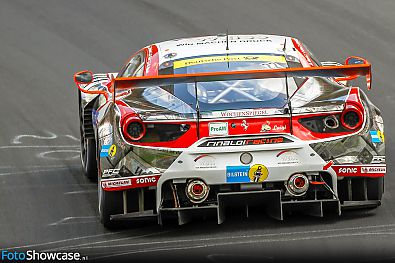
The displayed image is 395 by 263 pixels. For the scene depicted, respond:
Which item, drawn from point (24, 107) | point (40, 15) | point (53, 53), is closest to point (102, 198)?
point (24, 107)

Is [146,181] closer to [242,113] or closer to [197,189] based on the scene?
[197,189]

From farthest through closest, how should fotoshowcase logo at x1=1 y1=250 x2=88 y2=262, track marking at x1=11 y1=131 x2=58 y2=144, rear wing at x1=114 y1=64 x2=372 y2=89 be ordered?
track marking at x1=11 y1=131 x2=58 y2=144, rear wing at x1=114 y1=64 x2=372 y2=89, fotoshowcase logo at x1=1 y1=250 x2=88 y2=262

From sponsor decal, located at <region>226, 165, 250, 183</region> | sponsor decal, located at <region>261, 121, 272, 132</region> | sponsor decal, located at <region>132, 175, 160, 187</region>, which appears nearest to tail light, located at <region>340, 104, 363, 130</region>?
sponsor decal, located at <region>261, 121, 272, 132</region>

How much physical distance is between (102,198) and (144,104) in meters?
0.78

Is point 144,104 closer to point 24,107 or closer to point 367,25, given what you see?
point 24,107

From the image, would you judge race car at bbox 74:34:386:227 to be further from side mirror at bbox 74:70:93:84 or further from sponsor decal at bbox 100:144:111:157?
side mirror at bbox 74:70:93:84

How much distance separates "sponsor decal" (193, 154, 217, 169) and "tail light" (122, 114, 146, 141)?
0.51 metres

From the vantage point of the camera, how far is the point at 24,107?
14844 mm

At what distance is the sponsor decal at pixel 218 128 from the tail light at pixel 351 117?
2.86ft

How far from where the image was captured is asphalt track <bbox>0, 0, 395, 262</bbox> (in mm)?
8742

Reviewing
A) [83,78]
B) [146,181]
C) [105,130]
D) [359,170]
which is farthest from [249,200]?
[83,78]

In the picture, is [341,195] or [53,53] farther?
[53,53]

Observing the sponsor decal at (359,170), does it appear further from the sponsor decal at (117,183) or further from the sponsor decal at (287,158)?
the sponsor decal at (117,183)

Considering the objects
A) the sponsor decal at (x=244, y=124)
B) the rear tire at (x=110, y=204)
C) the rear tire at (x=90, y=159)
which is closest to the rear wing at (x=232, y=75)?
the sponsor decal at (x=244, y=124)
